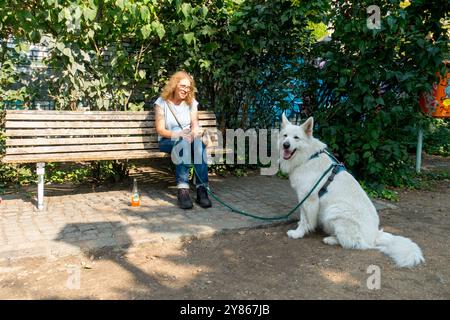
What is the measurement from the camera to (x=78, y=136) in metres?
5.55

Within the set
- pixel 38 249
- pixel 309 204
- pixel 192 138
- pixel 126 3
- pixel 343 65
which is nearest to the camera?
pixel 38 249

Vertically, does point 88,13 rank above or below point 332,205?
above

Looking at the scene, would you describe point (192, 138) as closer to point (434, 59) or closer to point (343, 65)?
point (343, 65)

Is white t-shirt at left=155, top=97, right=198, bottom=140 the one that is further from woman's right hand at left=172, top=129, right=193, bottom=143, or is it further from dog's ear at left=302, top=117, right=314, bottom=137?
dog's ear at left=302, top=117, right=314, bottom=137

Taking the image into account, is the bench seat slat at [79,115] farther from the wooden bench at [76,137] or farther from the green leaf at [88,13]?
the green leaf at [88,13]

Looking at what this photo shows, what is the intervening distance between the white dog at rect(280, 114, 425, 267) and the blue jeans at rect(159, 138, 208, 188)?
1358 mm

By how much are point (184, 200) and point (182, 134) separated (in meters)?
0.91

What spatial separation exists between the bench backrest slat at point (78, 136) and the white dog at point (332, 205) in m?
2.18

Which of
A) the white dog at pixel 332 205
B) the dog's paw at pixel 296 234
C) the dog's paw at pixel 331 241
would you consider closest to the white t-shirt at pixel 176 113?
the white dog at pixel 332 205

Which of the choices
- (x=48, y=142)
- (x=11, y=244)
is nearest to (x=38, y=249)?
(x=11, y=244)

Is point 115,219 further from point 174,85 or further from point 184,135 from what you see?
point 174,85

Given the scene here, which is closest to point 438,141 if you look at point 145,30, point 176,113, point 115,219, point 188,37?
point 188,37

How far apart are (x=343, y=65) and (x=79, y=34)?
390 cm

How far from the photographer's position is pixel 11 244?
375cm
